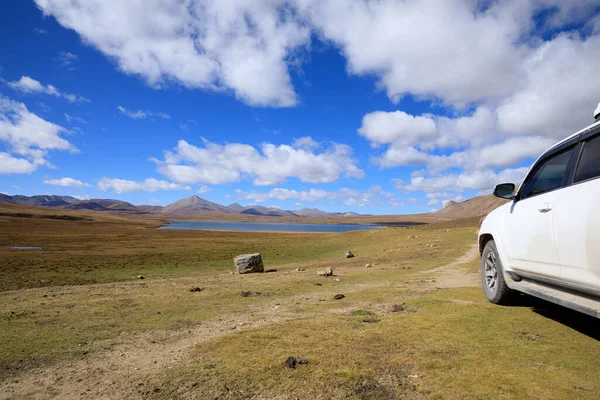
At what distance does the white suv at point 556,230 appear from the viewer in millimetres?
3879

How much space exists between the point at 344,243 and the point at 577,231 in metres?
42.5

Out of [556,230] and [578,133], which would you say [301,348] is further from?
[578,133]

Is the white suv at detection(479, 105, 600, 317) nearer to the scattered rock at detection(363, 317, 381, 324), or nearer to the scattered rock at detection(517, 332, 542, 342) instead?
the scattered rock at detection(517, 332, 542, 342)

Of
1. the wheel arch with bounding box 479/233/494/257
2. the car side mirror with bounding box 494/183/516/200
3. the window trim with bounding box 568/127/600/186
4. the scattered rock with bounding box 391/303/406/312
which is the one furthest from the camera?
the scattered rock with bounding box 391/303/406/312

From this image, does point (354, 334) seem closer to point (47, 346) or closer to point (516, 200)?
point (516, 200)

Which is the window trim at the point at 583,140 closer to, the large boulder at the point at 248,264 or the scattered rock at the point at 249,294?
the scattered rock at the point at 249,294

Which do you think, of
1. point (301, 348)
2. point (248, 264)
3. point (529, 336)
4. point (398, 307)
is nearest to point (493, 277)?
point (529, 336)

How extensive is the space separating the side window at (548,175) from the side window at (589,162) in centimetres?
32

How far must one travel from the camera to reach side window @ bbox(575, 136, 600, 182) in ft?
13.4

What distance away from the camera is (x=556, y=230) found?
4.48 m

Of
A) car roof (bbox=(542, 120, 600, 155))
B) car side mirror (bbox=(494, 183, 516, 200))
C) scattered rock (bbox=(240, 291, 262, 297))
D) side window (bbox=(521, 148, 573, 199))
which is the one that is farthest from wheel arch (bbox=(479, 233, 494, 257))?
scattered rock (bbox=(240, 291, 262, 297))

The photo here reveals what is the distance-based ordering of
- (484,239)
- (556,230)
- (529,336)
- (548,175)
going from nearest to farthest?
(556,230)
(529,336)
(548,175)
(484,239)

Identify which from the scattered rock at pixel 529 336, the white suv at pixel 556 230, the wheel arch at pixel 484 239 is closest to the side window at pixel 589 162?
the white suv at pixel 556 230

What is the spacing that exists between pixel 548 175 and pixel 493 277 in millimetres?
2424
